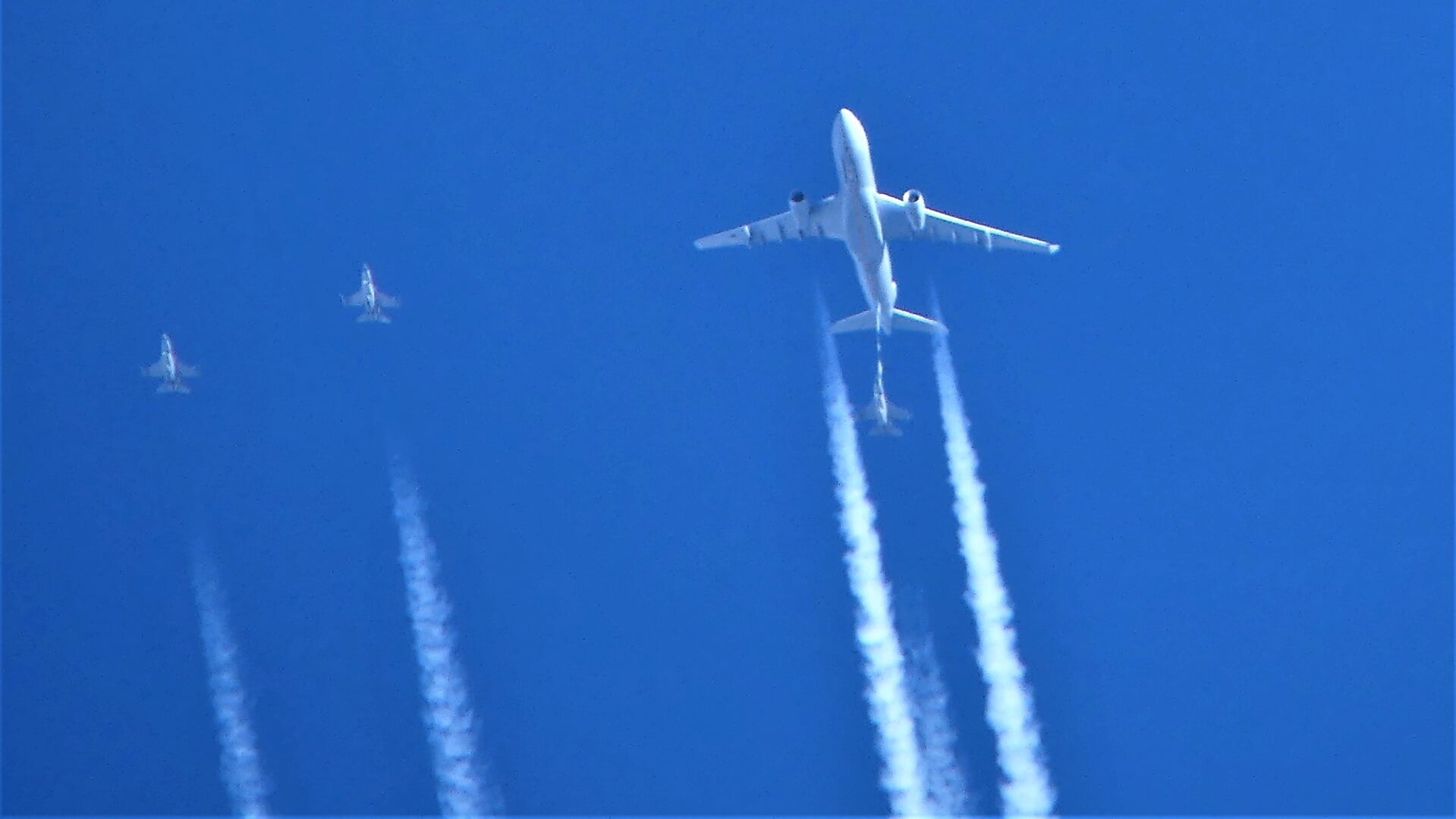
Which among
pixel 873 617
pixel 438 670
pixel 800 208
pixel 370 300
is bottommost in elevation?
pixel 873 617

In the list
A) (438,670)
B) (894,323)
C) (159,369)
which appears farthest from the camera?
(159,369)

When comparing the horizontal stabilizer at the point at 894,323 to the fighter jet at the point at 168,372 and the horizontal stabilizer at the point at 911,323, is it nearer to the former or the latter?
the horizontal stabilizer at the point at 911,323

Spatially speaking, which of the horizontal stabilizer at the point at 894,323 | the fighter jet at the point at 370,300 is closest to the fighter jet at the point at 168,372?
the fighter jet at the point at 370,300

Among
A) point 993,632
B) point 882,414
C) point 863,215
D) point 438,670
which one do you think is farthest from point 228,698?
point 863,215

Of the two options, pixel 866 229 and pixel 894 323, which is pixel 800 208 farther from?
pixel 894 323

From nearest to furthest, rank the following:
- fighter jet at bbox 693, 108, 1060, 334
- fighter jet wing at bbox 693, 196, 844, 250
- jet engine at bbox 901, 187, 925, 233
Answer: fighter jet at bbox 693, 108, 1060, 334
jet engine at bbox 901, 187, 925, 233
fighter jet wing at bbox 693, 196, 844, 250

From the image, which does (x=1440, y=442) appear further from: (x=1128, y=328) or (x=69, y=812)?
(x=69, y=812)

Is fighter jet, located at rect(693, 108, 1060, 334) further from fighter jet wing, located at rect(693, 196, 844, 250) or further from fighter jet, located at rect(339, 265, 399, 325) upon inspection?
fighter jet, located at rect(339, 265, 399, 325)

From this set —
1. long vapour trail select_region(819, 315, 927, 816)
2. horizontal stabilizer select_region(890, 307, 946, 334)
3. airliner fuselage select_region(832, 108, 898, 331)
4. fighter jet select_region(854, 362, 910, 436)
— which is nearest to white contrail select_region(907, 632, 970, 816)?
long vapour trail select_region(819, 315, 927, 816)
